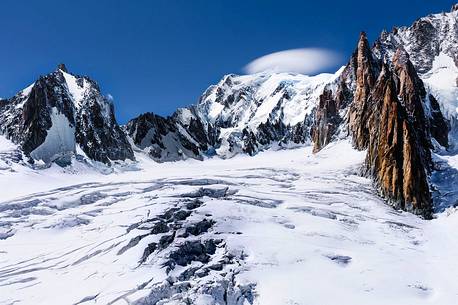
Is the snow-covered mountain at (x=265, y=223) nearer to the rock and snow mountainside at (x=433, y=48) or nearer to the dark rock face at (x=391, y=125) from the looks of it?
the dark rock face at (x=391, y=125)

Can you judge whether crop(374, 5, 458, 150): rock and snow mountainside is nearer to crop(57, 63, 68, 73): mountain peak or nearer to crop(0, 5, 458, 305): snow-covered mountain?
crop(0, 5, 458, 305): snow-covered mountain

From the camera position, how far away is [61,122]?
473ft

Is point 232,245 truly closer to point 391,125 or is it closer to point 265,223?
point 265,223

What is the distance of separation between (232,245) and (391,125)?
1704 inches

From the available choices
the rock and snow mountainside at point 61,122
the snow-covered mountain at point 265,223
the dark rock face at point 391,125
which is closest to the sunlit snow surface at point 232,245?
the snow-covered mountain at point 265,223

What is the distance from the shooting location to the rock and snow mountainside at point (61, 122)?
441ft

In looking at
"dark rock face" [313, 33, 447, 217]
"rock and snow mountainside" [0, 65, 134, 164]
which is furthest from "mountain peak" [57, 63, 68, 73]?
"dark rock face" [313, 33, 447, 217]

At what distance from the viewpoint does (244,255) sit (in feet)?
179

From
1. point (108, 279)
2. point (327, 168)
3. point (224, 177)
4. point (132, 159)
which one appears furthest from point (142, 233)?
point (132, 159)

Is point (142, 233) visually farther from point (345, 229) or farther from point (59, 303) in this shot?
point (345, 229)

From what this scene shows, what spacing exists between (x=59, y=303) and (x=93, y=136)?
109 m

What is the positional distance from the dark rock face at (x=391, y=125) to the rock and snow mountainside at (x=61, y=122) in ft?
191

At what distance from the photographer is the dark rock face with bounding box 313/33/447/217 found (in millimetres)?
81562

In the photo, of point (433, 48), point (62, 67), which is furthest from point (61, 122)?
point (433, 48)
